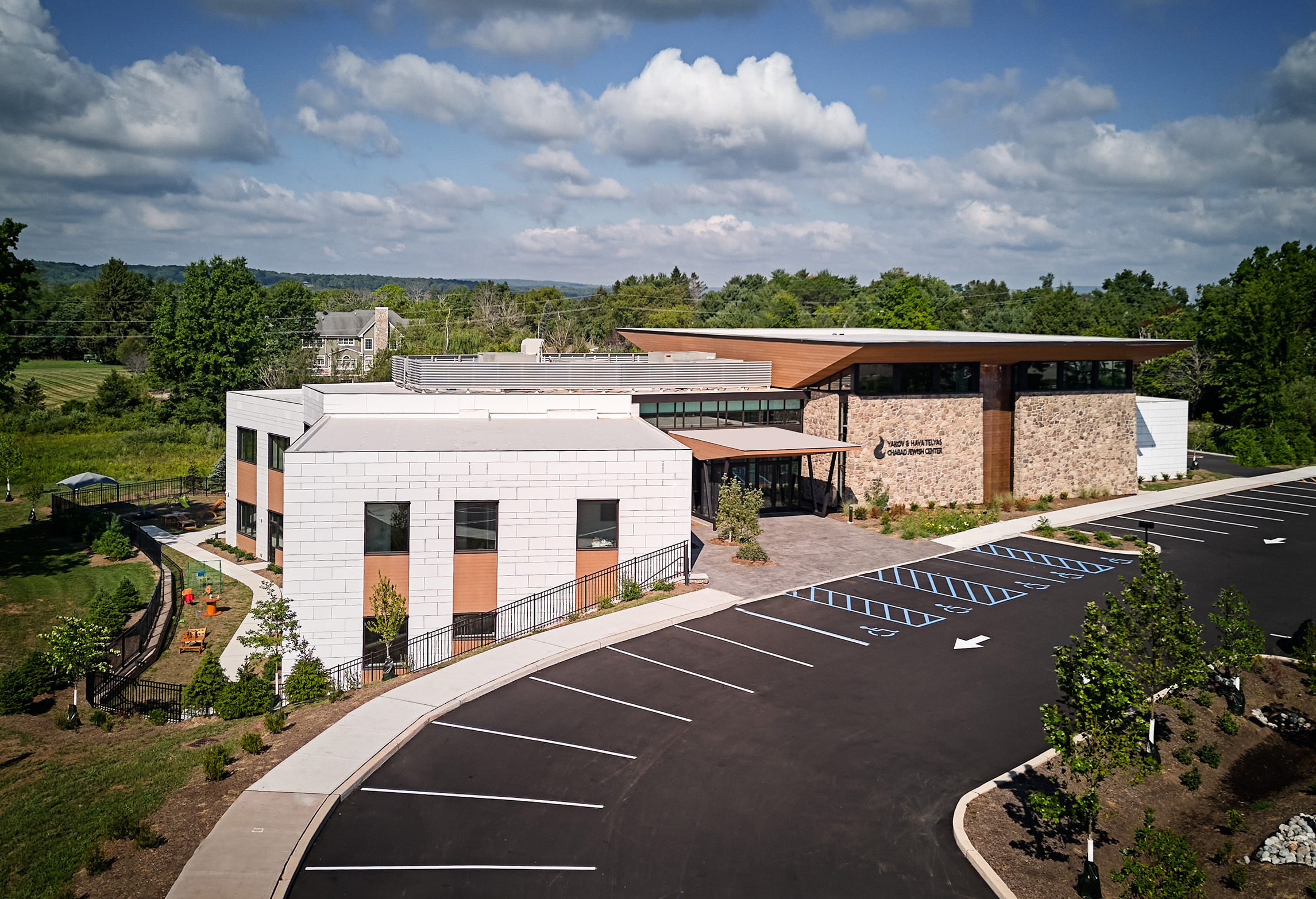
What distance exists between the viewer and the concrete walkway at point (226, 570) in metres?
26.7

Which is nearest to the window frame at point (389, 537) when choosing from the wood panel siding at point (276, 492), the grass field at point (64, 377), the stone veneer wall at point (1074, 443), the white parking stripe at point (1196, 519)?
the wood panel siding at point (276, 492)

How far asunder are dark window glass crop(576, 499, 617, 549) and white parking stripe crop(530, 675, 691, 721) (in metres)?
7.04

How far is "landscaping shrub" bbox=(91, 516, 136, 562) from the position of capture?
123 ft

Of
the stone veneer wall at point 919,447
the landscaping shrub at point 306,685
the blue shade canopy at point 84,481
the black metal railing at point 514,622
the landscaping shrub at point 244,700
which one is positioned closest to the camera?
the landscaping shrub at point 244,700

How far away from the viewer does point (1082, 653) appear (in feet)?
43.2

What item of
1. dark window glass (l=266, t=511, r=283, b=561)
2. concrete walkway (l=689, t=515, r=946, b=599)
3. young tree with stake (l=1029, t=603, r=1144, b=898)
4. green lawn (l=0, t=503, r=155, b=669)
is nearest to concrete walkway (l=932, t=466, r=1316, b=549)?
concrete walkway (l=689, t=515, r=946, b=599)

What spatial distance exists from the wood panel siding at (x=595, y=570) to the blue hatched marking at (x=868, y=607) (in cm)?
556

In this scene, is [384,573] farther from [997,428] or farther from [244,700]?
[997,428]

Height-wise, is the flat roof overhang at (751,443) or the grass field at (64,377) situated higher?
the grass field at (64,377)

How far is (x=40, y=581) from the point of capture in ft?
111

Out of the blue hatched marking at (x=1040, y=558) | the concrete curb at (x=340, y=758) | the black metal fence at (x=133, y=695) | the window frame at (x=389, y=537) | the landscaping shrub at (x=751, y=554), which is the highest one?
the window frame at (x=389, y=537)

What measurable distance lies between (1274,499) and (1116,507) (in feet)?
34.7

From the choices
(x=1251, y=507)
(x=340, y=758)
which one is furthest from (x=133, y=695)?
(x=1251, y=507)

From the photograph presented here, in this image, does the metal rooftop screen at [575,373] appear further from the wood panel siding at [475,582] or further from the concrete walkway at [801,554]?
the wood panel siding at [475,582]
